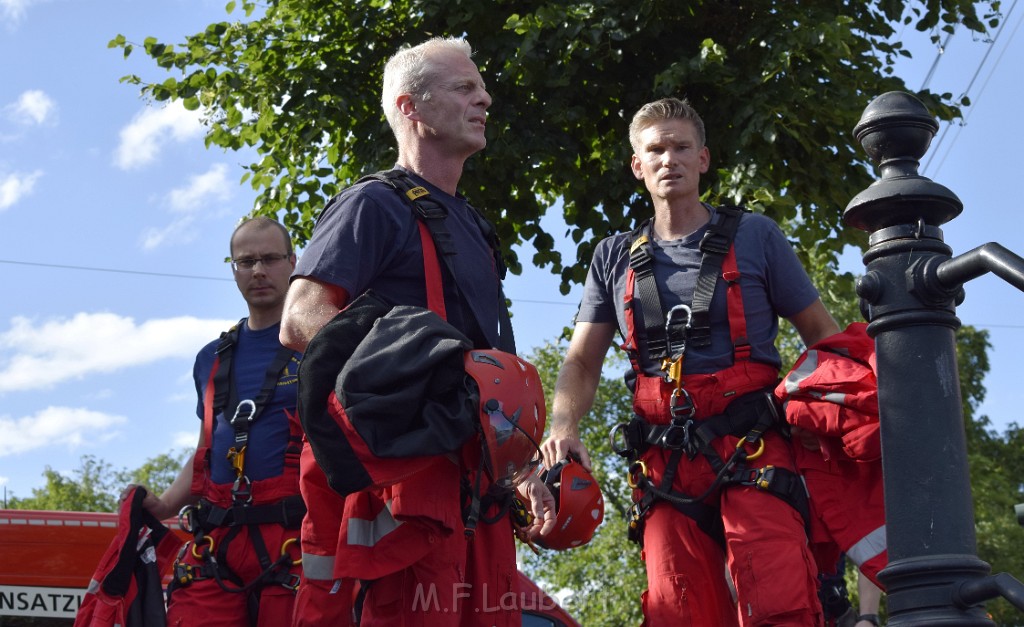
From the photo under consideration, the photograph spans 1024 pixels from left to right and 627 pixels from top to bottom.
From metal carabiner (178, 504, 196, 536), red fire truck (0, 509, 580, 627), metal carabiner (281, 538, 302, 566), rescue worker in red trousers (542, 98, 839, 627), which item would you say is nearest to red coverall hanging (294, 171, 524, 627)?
rescue worker in red trousers (542, 98, 839, 627)

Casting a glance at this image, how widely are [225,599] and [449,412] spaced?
8.11 ft

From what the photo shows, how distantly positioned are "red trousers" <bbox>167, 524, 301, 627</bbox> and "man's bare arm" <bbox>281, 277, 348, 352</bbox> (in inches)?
76.7

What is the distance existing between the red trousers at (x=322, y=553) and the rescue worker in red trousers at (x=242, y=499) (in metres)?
1.67

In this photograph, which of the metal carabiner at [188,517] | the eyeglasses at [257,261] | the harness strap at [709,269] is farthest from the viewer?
the eyeglasses at [257,261]

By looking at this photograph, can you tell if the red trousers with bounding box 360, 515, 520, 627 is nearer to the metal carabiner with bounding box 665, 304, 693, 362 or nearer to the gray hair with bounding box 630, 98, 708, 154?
the metal carabiner with bounding box 665, 304, 693, 362

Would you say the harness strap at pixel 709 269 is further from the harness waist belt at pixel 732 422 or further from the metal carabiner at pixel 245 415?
the metal carabiner at pixel 245 415

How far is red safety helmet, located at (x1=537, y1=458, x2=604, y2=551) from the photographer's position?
412 centimetres

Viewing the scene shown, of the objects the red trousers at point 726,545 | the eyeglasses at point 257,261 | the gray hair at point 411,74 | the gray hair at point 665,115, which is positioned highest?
the gray hair at point 665,115

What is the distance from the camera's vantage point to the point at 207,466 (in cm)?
560

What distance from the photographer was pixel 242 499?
5.39 meters

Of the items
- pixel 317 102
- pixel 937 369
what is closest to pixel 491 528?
pixel 937 369

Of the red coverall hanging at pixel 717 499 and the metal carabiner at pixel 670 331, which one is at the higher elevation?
the metal carabiner at pixel 670 331

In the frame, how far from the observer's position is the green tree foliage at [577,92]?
9.54 meters

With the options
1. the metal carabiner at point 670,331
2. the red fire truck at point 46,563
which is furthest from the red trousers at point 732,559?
the red fire truck at point 46,563
